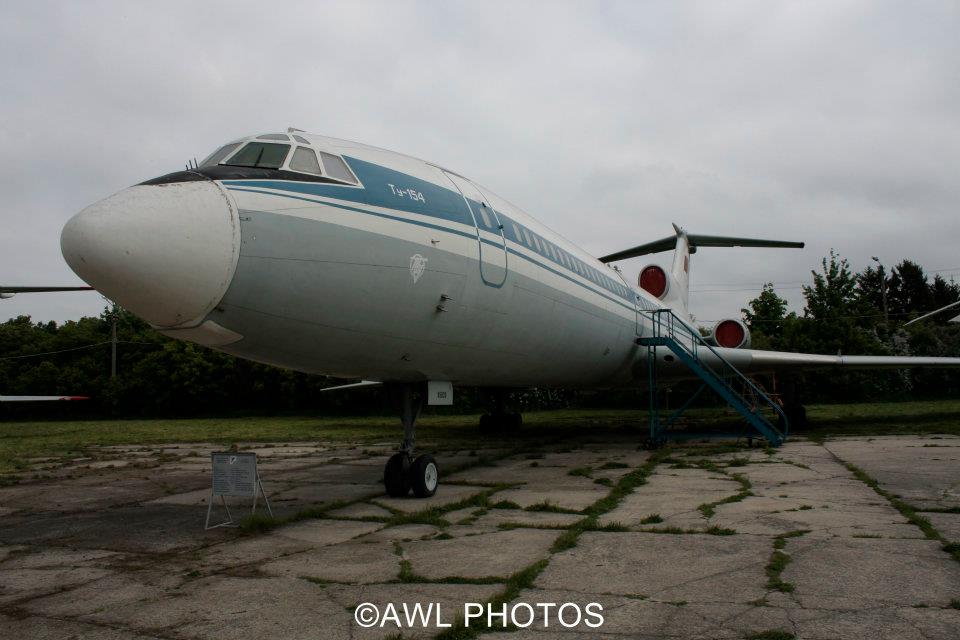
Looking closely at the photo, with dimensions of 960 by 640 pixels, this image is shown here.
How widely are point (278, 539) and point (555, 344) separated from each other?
16.9 feet

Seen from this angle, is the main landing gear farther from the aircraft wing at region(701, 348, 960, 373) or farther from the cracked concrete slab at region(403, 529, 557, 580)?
the aircraft wing at region(701, 348, 960, 373)

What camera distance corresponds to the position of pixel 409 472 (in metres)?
7.43

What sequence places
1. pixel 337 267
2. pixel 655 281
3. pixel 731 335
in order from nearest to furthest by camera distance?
pixel 337 267 → pixel 731 335 → pixel 655 281

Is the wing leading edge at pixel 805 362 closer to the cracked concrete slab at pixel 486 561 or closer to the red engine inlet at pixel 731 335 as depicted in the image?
the red engine inlet at pixel 731 335

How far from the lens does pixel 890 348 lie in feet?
115

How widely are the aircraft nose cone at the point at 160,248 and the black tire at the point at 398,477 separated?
10.1 feet

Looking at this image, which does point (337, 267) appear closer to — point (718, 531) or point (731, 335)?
point (718, 531)

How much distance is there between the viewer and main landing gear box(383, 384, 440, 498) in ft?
24.3

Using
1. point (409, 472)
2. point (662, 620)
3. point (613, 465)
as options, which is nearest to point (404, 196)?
point (409, 472)

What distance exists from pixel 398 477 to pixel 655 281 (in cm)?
1374

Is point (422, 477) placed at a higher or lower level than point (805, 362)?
lower

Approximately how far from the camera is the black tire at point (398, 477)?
744 centimetres

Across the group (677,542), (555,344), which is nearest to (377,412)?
(555,344)

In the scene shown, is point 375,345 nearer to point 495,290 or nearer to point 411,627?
point 495,290
